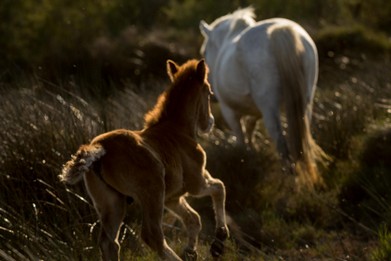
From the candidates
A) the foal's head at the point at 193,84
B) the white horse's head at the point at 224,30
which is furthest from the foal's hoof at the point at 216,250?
the white horse's head at the point at 224,30

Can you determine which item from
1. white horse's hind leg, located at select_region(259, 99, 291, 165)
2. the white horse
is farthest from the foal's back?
white horse's hind leg, located at select_region(259, 99, 291, 165)

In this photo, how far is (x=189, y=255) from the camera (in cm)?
538

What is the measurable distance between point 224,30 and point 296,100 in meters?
3.12

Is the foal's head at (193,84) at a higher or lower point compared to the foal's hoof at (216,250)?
higher

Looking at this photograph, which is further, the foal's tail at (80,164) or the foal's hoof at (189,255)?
the foal's hoof at (189,255)

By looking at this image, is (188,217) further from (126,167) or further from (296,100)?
(296,100)

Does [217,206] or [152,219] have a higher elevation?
[152,219]

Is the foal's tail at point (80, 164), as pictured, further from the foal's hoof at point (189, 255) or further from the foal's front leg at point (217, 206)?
the foal's front leg at point (217, 206)

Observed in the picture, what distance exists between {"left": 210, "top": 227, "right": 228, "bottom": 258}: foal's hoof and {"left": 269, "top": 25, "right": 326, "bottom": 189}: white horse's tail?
90.4 inches

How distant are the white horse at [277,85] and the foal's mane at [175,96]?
7.59ft

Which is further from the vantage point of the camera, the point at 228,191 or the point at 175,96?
the point at 228,191

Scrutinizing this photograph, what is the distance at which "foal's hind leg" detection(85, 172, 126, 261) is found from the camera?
4910mm

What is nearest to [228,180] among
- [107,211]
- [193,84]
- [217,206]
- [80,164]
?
[217,206]

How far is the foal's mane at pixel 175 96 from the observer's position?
5.89m
